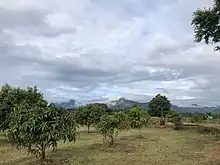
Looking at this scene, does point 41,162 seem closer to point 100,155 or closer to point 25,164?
point 25,164

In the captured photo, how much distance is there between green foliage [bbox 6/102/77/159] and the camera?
61.8ft

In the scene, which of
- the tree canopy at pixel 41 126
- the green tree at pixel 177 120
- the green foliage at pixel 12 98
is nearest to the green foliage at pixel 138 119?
the green tree at pixel 177 120

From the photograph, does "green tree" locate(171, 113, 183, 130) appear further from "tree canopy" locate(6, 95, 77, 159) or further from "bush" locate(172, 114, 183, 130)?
"tree canopy" locate(6, 95, 77, 159)

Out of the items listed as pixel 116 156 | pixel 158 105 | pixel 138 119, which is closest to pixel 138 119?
pixel 138 119

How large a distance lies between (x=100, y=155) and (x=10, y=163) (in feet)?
18.6

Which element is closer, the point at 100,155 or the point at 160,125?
the point at 100,155

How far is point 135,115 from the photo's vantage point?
4456 centimetres

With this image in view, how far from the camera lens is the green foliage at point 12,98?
3325 centimetres

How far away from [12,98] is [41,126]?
56.0ft

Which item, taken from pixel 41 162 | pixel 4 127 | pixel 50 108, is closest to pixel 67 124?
pixel 50 108

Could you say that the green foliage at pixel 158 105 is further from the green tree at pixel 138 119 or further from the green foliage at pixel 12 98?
the green foliage at pixel 12 98

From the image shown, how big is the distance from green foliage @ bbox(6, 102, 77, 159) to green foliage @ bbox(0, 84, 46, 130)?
1326cm

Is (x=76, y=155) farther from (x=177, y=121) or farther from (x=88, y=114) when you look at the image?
(x=177, y=121)

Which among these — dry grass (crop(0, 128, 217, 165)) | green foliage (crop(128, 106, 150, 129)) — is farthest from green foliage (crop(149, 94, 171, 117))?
dry grass (crop(0, 128, 217, 165))
